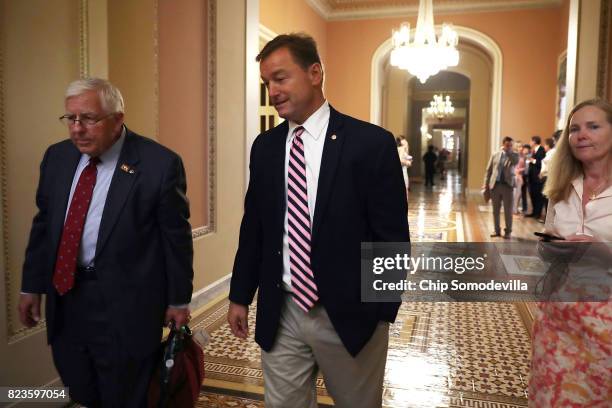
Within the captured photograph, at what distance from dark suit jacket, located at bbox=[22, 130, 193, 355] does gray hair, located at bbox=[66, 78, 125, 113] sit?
153 mm

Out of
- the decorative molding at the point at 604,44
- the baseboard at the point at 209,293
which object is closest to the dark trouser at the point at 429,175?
the decorative molding at the point at 604,44

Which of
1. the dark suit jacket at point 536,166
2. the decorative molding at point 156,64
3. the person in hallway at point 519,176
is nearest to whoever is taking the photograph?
the decorative molding at point 156,64

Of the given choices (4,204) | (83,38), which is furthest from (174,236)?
(83,38)

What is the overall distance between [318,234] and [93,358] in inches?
40.7

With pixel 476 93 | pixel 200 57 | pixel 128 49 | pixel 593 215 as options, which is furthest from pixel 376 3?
pixel 593 215

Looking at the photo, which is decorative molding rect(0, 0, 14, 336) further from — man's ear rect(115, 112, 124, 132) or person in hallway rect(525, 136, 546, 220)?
person in hallway rect(525, 136, 546, 220)

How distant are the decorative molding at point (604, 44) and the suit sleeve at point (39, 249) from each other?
504cm

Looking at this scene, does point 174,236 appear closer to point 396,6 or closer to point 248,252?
point 248,252

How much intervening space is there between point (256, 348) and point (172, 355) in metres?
1.85

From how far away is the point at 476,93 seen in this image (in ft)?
56.9

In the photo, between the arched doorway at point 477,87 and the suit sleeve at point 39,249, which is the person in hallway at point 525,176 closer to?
the arched doorway at point 477,87

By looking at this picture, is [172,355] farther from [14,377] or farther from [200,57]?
[200,57]

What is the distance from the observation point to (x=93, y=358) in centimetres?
200

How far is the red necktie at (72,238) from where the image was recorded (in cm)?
192
